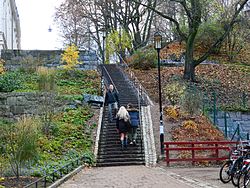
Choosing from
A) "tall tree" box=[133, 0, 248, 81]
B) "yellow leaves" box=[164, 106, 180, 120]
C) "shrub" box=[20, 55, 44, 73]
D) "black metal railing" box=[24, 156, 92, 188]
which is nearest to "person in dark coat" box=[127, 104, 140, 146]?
"black metal railing" box=[24, 156, 92, 188]

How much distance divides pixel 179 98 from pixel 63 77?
376 inches

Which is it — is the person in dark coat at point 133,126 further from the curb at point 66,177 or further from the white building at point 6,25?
the white building at point 6,25

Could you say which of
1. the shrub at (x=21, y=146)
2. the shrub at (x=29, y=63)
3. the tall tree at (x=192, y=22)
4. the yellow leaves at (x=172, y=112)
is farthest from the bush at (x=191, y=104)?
the shrub at (x=29, y=63)

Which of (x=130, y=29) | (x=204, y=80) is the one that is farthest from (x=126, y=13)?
(x=204, y=80)

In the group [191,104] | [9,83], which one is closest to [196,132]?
[191,104]

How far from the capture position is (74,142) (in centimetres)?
1888

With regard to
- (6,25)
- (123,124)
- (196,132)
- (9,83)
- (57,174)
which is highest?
(6,25)

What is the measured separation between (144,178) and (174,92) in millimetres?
13933

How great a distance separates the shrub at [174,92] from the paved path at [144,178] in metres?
10.1

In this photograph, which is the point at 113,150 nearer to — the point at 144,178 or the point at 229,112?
the point at 144,178

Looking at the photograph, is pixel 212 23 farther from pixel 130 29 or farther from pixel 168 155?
pixel 168 155

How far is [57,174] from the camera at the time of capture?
12.9 metres

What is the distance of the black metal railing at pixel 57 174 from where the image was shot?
1086 centimetres

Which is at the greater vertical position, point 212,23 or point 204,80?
point 212,23
